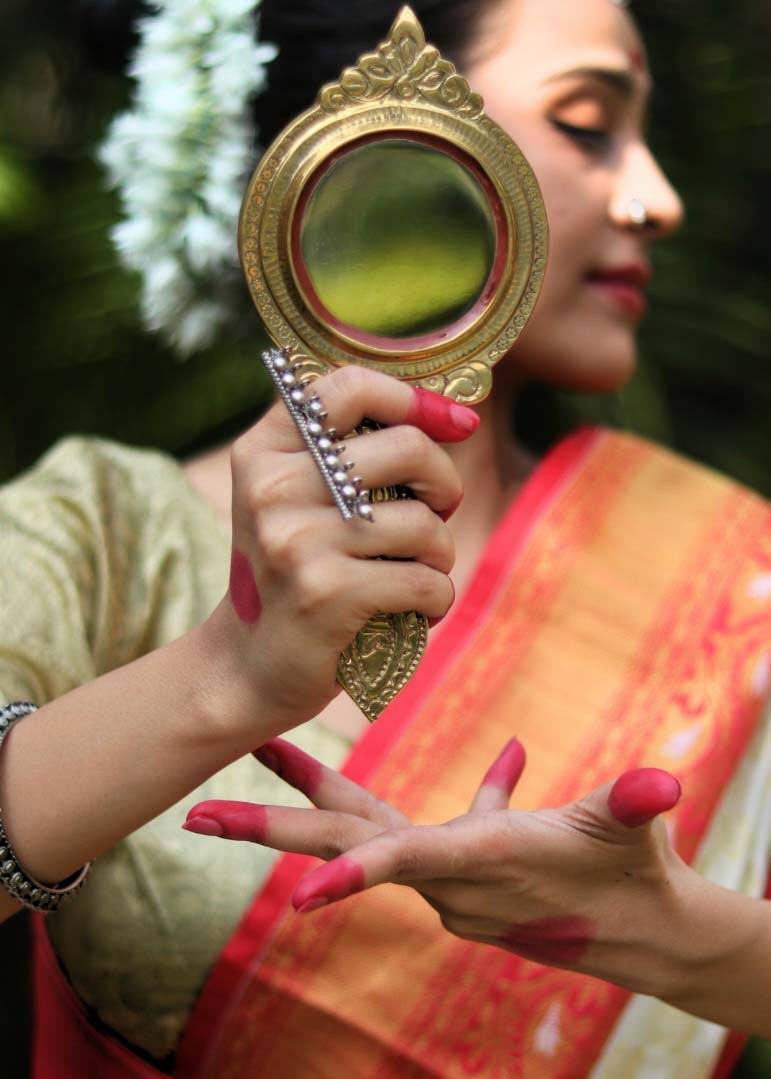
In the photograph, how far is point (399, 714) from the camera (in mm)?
985

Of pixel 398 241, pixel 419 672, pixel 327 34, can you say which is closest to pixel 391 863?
pixel 398 241

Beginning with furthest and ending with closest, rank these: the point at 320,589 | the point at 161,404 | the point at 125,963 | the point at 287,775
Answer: the point at 161,404, the point at 125,963, the point at 287,775, the point at 320,589

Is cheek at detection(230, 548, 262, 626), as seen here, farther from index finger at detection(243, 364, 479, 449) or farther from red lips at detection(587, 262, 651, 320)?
red lips at detection(587, 262, 651, 320)

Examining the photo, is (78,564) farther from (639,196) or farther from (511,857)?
(639,196)

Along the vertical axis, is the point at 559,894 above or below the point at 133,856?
above

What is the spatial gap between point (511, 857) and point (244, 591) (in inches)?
7.2

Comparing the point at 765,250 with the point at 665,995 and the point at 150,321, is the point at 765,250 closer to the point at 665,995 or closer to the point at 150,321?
the point at 150,321

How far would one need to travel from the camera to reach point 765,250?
1.68 m

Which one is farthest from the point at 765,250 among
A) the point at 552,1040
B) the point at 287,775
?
the point at 287,775

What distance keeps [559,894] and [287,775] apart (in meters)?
0.15

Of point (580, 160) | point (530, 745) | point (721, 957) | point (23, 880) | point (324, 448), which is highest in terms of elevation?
point (324, 448)

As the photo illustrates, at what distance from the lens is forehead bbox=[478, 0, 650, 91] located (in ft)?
3.26

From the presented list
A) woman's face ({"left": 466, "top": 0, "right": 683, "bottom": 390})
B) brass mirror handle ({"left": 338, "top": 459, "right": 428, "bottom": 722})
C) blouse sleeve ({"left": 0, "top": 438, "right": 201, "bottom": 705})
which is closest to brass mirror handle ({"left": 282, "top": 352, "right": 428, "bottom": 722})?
brass mirror handle ({"left": 338, "top": 459, "right": 428, "bottom": 722})

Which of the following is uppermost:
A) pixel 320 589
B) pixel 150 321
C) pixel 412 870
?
pixel 320 589
